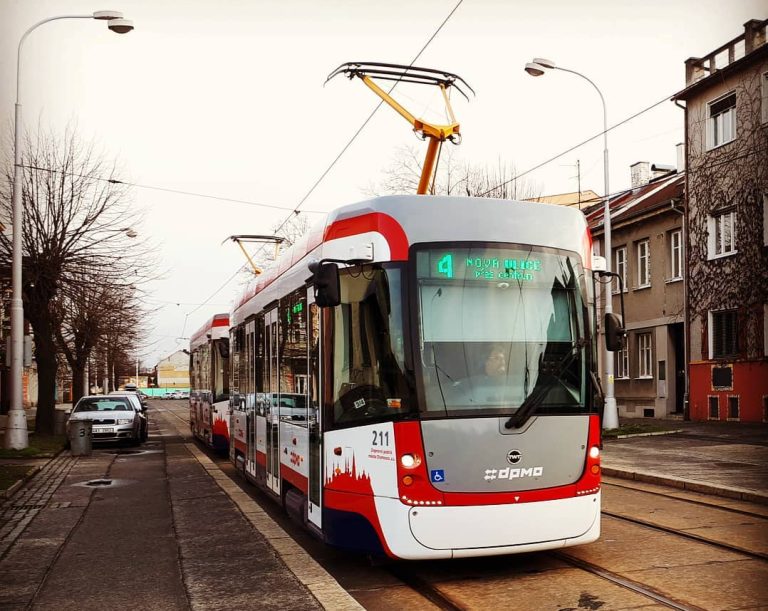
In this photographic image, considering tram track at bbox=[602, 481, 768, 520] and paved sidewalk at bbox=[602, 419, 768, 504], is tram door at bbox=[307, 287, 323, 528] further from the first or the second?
paved sidewalk at bbox=[602, 419, 768, 504]

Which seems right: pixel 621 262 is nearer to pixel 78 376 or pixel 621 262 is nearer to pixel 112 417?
pixel 112 417

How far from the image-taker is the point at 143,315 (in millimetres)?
36062

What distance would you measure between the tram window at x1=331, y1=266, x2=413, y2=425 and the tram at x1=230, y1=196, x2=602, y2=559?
0.01 m

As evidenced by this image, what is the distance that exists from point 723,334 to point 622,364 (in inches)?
273

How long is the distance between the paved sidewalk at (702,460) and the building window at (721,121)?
8.93 m

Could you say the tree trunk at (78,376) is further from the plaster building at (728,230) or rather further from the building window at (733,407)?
the building window at (733,407)

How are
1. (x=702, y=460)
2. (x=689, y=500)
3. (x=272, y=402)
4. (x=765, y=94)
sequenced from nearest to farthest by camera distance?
(x=272, y=402) → (x=689, y=500) → (x=702, y=460) → (x=765, y=94)

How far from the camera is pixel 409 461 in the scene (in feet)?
22.0

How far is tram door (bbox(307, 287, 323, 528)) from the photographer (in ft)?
25.3

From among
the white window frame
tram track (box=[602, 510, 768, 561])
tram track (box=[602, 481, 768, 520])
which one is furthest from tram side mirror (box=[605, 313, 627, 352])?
the white window frame

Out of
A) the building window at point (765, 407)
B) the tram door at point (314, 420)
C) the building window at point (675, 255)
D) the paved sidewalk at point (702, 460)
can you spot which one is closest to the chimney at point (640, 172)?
the building window at point (675, 255)

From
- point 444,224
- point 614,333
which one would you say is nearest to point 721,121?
point 614,333

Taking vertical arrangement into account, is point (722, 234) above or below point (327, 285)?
above

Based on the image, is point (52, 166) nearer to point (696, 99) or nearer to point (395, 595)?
point (696, 99)
